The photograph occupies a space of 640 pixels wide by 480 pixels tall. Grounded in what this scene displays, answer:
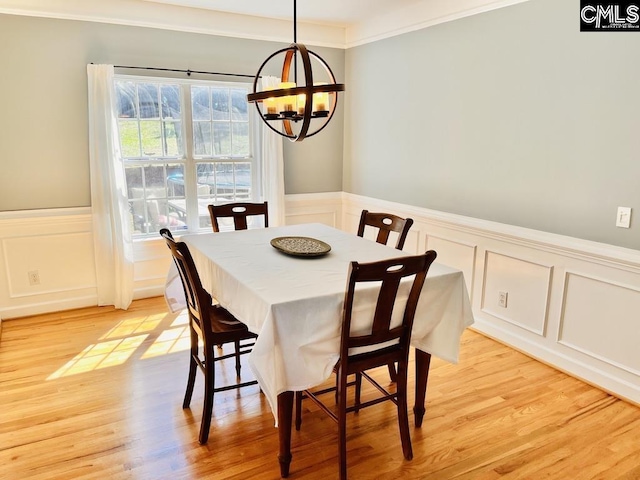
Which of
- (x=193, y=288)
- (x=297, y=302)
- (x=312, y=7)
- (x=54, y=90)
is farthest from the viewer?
(x=312, y=7)

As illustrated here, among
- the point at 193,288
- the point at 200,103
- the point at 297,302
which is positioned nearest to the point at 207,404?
the point at 193,288

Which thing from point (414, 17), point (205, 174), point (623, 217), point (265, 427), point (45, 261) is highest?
point (414, 17)

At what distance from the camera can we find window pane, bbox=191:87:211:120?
4457 millimetres

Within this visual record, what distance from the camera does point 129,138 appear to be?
4.27m

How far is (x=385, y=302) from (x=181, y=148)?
10.3 feet

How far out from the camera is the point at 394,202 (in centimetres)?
462

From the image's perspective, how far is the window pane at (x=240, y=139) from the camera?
473 centimetres

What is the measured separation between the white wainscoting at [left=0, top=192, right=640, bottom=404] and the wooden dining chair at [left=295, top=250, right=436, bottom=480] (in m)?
1.44

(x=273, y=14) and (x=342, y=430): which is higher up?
(x=273, y=14)

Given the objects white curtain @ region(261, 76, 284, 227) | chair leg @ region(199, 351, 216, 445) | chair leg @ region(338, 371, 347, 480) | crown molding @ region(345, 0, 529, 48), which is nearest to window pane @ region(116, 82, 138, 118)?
white curtain @ region(261, 76, 284, 227)

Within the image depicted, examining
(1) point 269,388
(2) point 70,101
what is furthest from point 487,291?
(2) point 70,101

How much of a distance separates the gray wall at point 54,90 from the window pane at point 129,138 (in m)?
0.31

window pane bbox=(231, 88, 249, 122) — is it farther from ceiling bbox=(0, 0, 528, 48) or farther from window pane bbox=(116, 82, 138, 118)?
window pane bbox=(116, 82, 138, 118)

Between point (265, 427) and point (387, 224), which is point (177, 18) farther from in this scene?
point (265, 427)
